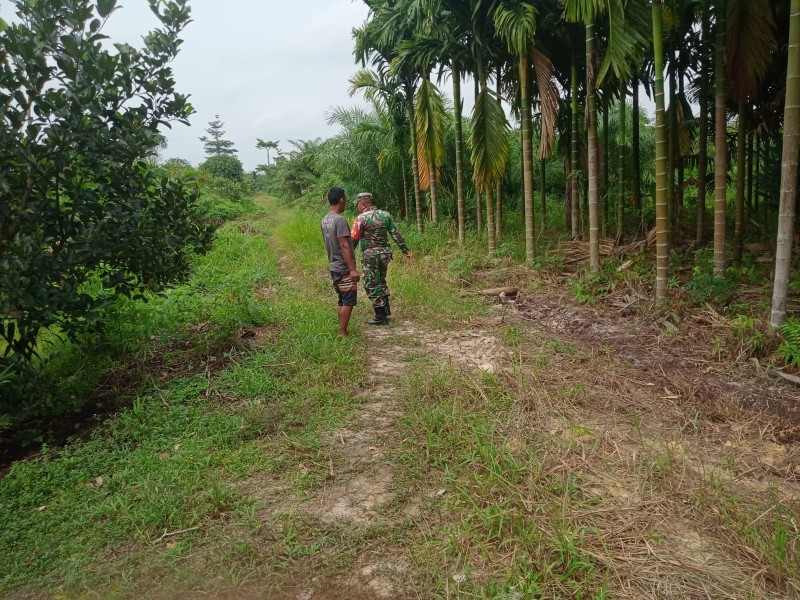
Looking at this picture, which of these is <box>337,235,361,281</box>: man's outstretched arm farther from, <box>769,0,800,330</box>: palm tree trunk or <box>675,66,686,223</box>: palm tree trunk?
<box>675,66,686,223</box>: palm tree trunk

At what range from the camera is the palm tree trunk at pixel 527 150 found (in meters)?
8.37

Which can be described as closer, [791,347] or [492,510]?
[492,510]

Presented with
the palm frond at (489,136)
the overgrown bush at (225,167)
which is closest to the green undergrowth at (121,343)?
the palm frond at (489,136)

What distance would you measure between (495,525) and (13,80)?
430cm

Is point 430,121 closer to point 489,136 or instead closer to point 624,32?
point 489,136

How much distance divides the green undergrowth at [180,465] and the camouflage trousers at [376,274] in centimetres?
68

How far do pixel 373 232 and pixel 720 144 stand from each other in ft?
14.3

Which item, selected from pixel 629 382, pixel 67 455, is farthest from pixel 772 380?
pixel 67 455

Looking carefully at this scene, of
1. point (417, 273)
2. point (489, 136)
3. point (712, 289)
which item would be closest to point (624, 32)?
point (489, 136)

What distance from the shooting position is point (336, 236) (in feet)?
19.1

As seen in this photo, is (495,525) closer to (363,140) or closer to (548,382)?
(548,382)

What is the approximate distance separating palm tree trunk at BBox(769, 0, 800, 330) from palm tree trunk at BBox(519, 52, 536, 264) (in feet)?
13.2

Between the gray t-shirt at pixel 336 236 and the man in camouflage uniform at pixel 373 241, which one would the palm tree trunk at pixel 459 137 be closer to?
the man in camouflage uniform at pixel 373 241

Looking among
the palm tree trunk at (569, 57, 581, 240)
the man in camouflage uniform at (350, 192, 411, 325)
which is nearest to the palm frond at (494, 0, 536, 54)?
the palm tree trunk at (569, 57, 581, 240)
